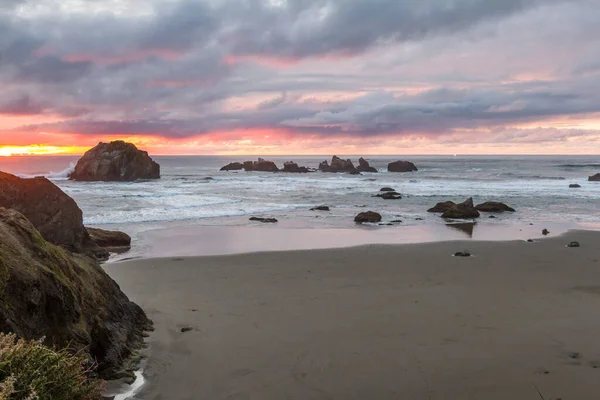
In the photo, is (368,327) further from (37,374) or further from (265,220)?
(265,220)

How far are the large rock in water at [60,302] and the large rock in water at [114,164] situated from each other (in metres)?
61.2

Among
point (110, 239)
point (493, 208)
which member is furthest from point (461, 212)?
point (110, 239)

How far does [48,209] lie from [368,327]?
1118cm

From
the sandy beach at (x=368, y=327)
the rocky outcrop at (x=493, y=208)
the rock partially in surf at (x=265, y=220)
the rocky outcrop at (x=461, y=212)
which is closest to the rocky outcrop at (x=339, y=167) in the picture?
the rocky outcrop at (x=493, y=208)

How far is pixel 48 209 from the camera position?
14852mm

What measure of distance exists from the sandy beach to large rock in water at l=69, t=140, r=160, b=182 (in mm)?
55306

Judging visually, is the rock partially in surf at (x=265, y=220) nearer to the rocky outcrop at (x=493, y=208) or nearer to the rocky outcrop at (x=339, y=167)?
the rocky outcrop at (x=493, y=208)

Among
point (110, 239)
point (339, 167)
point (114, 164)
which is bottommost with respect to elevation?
point (110, 239)

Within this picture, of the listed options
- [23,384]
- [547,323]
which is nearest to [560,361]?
[547,323]

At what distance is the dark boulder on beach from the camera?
1412cm

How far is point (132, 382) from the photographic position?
19.7ft

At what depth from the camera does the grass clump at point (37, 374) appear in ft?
11.1

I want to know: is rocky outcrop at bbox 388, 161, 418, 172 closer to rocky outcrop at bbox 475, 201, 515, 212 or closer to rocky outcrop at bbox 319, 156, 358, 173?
rocky outcrop at bbox 319, 156, 358, 173

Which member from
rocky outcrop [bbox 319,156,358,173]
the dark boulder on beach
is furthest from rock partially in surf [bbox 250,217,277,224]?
rocky outcrop [bbox 319,156,358,173]
